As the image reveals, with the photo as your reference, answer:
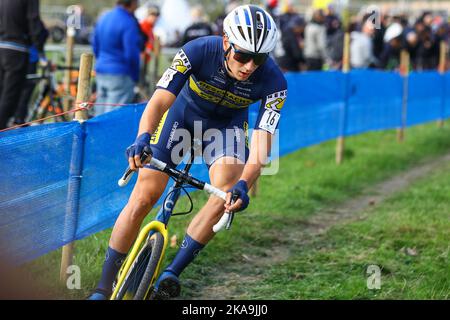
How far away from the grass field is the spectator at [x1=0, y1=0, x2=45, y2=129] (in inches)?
125

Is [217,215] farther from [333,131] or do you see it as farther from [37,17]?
[333,131]

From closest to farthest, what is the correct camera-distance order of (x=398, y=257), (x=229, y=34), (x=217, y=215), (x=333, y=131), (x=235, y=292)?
1. (x=229, y=34)
2. (x=217, y=215)
3. (x=235, y=292)
4. (x=398, y=257)
5. (x=333, y=131)

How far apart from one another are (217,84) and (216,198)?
0.83 m

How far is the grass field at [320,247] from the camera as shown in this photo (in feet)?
21.6

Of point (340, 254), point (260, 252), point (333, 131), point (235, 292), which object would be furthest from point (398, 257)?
point (333, 131)

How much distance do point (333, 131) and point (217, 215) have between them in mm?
7204

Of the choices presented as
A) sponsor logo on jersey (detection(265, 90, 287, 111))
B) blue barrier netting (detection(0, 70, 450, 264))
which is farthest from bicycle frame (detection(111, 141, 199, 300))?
blue barrier netting (detection(0, 70, 450, 264))

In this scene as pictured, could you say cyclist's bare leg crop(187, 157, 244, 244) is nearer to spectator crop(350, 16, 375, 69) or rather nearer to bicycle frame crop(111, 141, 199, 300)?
bicycle frame crop(111, 141, 199, 300)

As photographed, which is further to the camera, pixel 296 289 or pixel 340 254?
pixel 340 254

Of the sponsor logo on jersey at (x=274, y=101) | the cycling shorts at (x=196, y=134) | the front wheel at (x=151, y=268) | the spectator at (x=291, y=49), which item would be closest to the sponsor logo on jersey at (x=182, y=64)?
the cycling shorts at (x=196, y=134)

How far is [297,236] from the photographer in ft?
Answer: 28.1

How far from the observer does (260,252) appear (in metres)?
7.87

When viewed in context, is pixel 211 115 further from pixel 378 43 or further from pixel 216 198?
pixel 378 43

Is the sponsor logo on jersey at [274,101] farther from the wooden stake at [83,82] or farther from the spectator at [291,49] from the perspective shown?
the spectator at [291,49]
